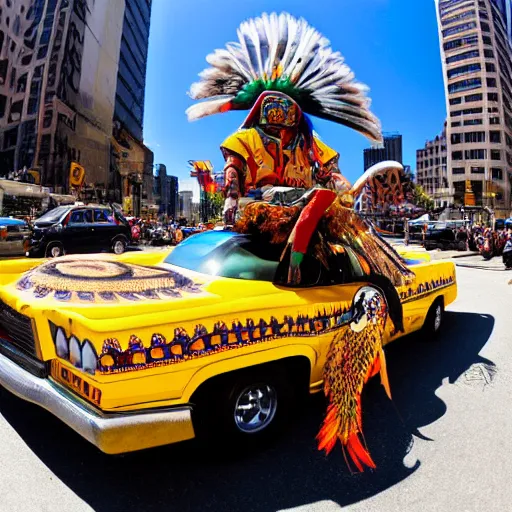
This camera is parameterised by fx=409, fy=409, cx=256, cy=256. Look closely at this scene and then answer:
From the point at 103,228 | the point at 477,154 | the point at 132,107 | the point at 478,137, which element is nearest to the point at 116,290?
the point at 103,228

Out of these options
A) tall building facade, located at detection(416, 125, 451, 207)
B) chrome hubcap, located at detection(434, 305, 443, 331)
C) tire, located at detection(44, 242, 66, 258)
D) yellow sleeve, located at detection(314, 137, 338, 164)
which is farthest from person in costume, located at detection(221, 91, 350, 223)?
tall building facade, located at detection(416, 125, 451, 207)

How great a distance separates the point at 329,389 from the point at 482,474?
36.7 inches

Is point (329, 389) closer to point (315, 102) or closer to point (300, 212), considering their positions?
point (300, 212)

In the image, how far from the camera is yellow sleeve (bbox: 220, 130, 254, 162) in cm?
440

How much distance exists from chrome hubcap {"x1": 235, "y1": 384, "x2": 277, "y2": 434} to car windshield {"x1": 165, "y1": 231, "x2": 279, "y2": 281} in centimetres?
71

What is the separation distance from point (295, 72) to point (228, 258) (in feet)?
9.91

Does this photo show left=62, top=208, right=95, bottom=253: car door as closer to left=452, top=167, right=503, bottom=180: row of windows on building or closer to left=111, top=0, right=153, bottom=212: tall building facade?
left=111, top=0, right=153, bottom=212: tall building facade

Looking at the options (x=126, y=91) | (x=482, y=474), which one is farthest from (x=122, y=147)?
(x=482, y=474)

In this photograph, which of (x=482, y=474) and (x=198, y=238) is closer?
(x=482, y=474)

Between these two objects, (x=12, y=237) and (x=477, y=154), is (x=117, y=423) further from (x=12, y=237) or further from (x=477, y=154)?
(x=477, y=154)

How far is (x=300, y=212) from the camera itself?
110 inches

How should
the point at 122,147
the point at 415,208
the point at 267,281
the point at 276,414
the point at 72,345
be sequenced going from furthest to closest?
the point at 122,147 → the point at 415,208 → the point at 267,281 → the point at 276,414 → the point at 72,345

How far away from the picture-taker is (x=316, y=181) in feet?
15.4

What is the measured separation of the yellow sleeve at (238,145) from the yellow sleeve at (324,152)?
0.94m
